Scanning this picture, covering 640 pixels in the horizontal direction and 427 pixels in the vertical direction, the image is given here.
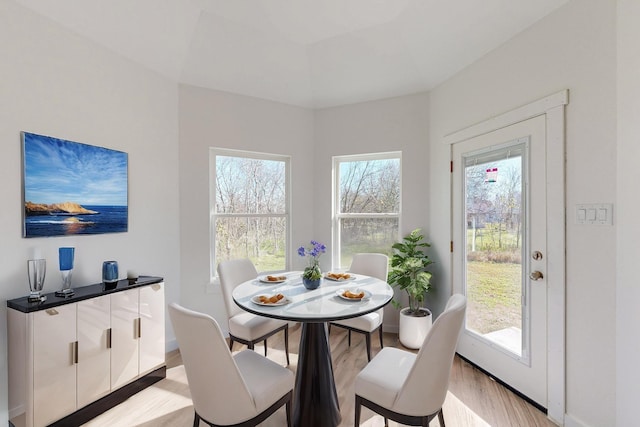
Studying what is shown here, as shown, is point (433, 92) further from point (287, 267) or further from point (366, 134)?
point (287, 267)

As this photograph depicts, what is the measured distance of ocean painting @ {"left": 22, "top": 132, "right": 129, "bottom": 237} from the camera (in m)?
1.94

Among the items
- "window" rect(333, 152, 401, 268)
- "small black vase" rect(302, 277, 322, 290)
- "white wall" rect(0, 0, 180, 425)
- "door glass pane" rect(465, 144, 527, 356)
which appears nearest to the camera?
"white wall" rect(0, 0, 180, 425)

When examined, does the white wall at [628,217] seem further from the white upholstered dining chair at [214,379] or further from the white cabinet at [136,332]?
the white cabinet at [136,332]

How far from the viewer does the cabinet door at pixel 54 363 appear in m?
1.72

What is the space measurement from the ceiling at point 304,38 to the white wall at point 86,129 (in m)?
0.17

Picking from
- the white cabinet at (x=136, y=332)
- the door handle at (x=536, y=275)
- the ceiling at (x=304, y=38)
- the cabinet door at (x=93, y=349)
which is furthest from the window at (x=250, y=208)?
the door handle at (x=536, y=275)

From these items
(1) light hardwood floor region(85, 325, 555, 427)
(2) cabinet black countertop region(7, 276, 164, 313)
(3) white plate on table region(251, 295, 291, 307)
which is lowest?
(1) light hardwood floor region(85, 325, 555, 427)

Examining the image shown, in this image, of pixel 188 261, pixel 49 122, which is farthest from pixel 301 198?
pixel 49 122

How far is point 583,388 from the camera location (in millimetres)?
1753

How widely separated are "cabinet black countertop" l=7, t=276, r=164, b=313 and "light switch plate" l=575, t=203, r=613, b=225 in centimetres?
299

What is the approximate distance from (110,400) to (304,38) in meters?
3.36

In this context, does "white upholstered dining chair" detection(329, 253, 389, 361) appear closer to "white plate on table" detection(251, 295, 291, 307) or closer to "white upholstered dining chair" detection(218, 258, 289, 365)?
"white upholstered dining chair" detection(218, 258, 289, 365)

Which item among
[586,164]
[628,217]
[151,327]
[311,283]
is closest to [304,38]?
[311,283]

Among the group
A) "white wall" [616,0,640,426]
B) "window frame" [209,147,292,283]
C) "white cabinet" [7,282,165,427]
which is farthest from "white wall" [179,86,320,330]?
"white wall" [616,0,640,426]
